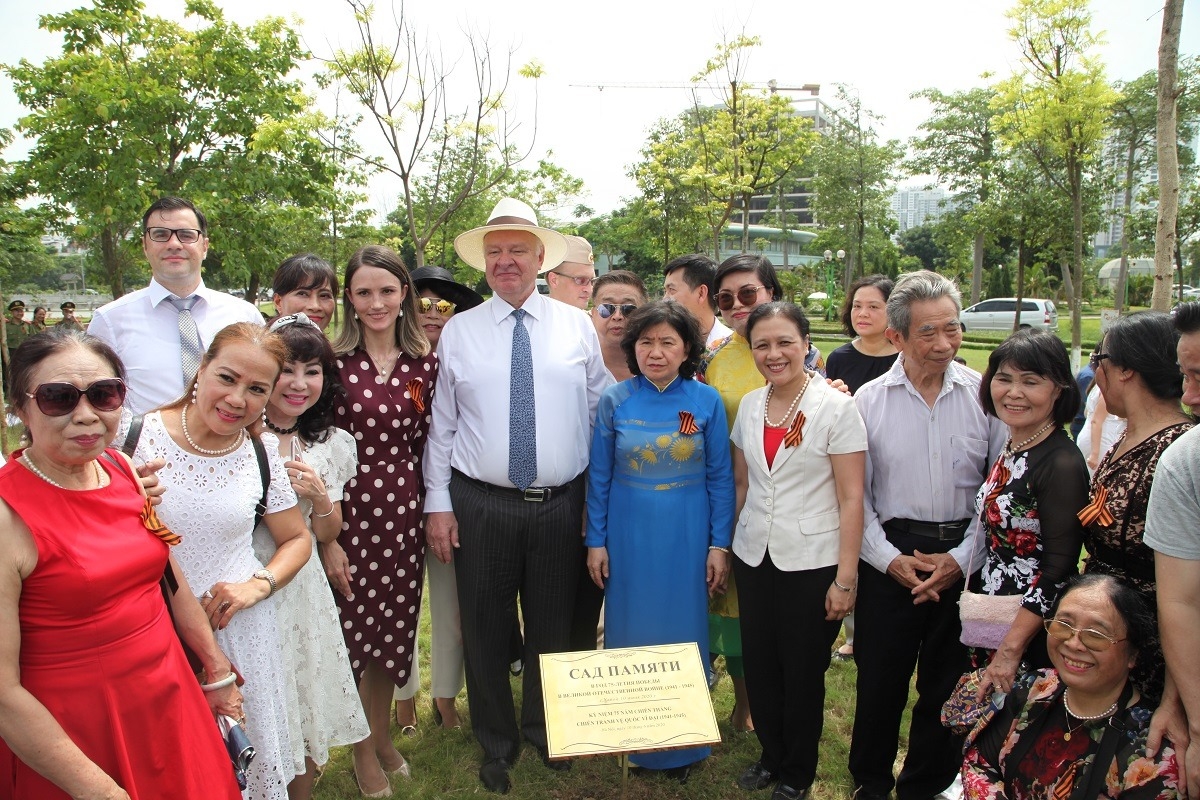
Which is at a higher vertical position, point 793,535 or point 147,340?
point 147,340

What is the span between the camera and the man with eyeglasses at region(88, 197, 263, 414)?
339 cm

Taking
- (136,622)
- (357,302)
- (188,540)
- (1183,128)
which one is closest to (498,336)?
(357,302)

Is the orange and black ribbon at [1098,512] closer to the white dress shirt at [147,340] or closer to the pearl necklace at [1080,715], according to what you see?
the pearl necklace at [1080,715]

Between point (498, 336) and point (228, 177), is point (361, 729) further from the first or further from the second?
point (228, 177)

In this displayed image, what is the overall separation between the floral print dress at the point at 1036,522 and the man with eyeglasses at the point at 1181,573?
0.48 meters

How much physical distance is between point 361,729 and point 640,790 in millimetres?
1280

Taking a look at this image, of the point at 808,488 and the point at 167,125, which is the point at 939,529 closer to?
the point at 808,488

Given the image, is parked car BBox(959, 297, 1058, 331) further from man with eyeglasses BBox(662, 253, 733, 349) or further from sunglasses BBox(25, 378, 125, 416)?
sunglasses BBox(25, 378, 125, 416)

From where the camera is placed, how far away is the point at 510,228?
3564mm

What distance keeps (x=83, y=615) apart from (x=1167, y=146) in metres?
9.02

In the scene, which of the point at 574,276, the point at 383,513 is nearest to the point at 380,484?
the point at 383,513

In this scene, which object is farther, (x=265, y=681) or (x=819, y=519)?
(x=819, y=519)

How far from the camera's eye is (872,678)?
313 cm

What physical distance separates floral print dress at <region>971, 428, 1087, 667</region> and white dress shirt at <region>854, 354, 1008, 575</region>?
21 centimetres
